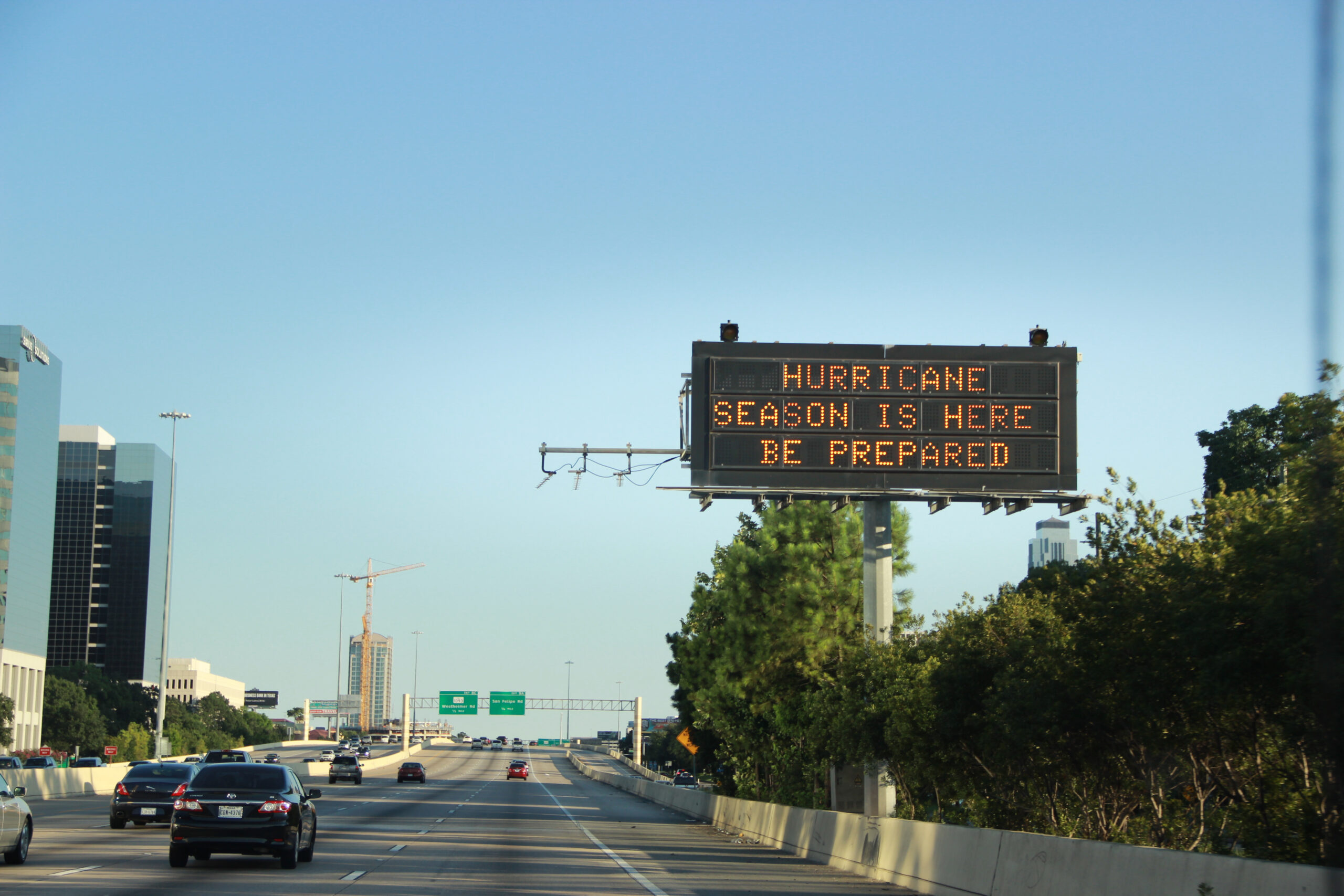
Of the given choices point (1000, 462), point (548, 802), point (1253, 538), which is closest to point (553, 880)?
point (1253, 538)

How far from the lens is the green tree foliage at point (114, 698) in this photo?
16900cm

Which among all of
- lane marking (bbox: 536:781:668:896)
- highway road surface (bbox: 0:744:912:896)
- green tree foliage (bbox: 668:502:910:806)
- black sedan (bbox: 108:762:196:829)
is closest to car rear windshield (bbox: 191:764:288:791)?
highway road surface (bbox: 0:744:912:896)

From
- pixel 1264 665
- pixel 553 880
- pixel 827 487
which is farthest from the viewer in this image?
pixel 827 487

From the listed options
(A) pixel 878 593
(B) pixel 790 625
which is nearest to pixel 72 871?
(A) pixel 878 593

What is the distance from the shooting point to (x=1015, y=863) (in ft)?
53.0

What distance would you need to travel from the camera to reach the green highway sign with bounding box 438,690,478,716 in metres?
139

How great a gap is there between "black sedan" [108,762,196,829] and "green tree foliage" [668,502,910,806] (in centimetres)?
1537

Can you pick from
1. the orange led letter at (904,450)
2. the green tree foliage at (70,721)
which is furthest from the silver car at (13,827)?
the green tree foliage at (70,721)

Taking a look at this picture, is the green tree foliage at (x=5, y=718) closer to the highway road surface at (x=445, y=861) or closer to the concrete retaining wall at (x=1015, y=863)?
the highway road surface at (x=445, y=861)

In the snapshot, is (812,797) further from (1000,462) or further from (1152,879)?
(1152,879)

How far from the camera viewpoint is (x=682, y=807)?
175 feet

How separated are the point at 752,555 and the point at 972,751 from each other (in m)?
18.4

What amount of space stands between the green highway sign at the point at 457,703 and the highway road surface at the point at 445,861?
298 ft

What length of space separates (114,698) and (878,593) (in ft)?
525
